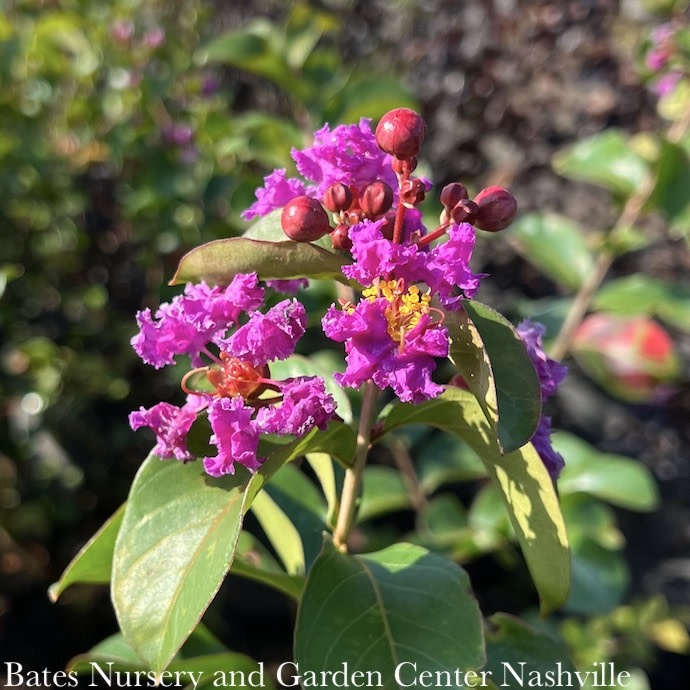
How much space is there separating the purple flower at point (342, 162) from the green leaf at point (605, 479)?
Answer: 1046 mm

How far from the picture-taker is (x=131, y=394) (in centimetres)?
227

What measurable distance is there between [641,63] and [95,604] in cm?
204

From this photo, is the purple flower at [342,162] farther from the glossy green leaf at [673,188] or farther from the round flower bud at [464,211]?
the glossy green leaf at [673,188]

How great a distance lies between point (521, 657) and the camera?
2.81 ft

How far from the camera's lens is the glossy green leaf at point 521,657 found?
2.72ft

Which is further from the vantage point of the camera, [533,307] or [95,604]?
[95,604]

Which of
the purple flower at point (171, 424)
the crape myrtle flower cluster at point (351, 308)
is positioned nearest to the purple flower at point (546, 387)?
the crape myrtle flower cluster at point (351, 308)

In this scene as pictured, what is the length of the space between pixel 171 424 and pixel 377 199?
0.28m

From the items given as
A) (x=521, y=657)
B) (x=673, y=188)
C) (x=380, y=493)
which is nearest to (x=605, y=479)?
(x=380, y=493)

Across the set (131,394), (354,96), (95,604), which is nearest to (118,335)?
(131,394)

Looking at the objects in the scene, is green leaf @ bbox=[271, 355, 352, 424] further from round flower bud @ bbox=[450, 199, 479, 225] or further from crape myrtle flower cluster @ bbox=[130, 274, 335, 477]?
round flower bud @ bbox=[450, 199, 479, 225]

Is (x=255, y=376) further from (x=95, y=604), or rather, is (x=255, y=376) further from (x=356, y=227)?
(x=95, y=604)

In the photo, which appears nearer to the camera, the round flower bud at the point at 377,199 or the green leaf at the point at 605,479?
the round flower bud at the point at 377,199

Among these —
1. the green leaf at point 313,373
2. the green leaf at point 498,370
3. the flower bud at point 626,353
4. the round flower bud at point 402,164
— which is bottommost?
the flower bud at point 626,353
